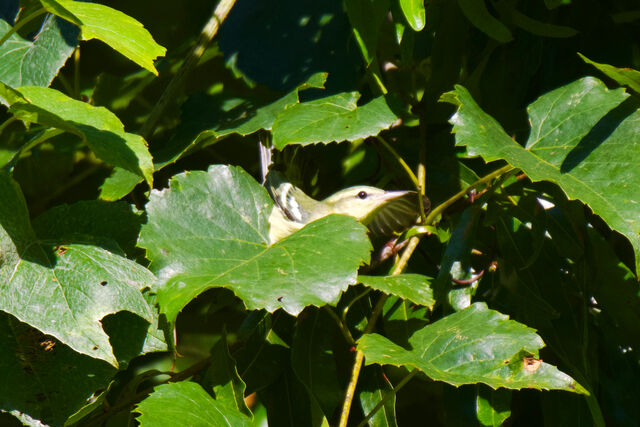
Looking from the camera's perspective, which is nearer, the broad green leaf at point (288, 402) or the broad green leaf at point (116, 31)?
the broad green leaf at point (116, 31)

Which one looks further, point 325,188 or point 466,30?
point 325,188

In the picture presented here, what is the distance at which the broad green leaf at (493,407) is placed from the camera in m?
1.04

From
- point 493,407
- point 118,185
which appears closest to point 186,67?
point 118,185

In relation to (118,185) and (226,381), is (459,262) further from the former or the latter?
(118,185)

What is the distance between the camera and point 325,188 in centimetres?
135

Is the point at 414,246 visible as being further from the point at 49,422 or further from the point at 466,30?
the point at 49,422

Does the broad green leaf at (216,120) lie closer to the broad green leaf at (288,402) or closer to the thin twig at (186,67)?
the thin twig at (186,67)

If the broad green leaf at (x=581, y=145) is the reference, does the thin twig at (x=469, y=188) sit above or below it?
below

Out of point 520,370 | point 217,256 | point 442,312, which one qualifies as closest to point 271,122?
point 217,256

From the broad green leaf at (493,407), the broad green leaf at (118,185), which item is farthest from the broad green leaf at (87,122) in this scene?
the broad green leaf at (493,407)

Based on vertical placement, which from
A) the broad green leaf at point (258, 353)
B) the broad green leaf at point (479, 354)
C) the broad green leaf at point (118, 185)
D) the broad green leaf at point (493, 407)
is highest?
the broad green leaf at point (118, 185)

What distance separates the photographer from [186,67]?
1.17 metres

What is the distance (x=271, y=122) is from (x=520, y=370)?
1.60ft

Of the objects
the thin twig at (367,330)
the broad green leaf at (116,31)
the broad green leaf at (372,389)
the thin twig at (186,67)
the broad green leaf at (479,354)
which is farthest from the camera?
the thin twig at (186,67)
